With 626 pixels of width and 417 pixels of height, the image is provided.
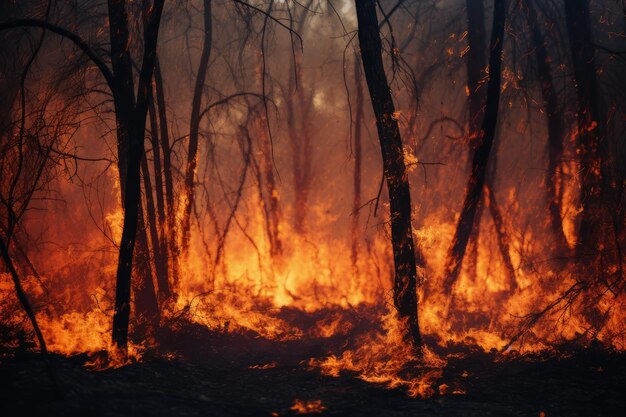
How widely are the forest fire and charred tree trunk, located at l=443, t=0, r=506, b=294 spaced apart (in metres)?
0.04

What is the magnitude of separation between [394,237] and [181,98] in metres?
9.98

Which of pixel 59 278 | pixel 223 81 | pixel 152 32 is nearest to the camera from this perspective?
pixel 152 32

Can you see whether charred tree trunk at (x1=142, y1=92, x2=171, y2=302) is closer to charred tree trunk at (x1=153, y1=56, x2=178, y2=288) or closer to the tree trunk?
charred tree trunk at (x1=153, y1=56, x2=178, y2=288)

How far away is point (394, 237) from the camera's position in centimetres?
757

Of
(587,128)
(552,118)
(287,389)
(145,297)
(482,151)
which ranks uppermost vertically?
(552,118)

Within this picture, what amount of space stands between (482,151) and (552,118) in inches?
108

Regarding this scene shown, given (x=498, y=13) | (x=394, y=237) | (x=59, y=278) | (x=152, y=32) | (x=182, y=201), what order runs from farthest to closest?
(x=59, y=278)
(x=182, y=201)
(x=498, y=13)
(x=394, y=237)
(x=152, y=32)

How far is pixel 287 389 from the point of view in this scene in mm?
7012

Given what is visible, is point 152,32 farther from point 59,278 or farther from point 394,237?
point 59,278

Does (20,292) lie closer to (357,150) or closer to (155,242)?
(155,242)

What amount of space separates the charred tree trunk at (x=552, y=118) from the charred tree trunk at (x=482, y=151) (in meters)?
2.06

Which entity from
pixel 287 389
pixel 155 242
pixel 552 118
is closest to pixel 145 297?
pixel 155 242

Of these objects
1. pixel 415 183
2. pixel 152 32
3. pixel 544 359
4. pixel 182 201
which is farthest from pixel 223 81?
pixel 544 359

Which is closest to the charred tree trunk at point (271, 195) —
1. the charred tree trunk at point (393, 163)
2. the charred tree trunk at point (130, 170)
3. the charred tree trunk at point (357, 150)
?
the charred tree trunk at point (357, 150)
